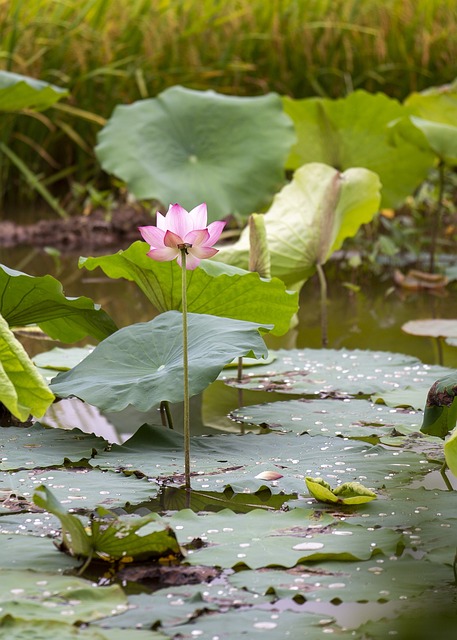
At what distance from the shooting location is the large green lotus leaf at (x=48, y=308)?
5.19 ft

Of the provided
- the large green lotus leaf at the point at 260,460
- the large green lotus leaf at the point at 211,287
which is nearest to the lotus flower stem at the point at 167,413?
the large green lotus leaf at the point at 260,460

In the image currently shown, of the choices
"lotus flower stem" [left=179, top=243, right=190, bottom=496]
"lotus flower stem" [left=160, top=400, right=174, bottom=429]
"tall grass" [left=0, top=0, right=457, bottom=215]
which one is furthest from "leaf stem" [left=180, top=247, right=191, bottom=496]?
"tall grass" [left=0, top=0, right=457, bottom=215]

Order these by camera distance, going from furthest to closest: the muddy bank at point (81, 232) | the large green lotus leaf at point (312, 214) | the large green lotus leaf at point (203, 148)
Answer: the muddy bank at point (81, 232)
the large green lotus leaf at point (203, 148)
the large green lotus leaf at point (312, 214)

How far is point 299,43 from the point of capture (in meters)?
5.10

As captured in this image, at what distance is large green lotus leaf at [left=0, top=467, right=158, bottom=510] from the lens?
1.28m

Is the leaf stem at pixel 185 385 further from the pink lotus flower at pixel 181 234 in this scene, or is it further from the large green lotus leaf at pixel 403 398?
the large green lotus leaf at pixel 403 398

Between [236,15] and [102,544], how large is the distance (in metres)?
4.39

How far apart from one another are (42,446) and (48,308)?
25cm

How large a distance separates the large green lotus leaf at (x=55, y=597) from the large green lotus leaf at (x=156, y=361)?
0.38 m

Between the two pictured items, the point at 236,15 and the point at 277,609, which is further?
the point at 236,15

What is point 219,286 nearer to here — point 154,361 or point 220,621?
point 154,361

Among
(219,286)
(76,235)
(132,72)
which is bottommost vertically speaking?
(76,235)

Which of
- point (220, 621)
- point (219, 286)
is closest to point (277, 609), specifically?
point (220, 621)

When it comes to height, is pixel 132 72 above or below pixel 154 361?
above
